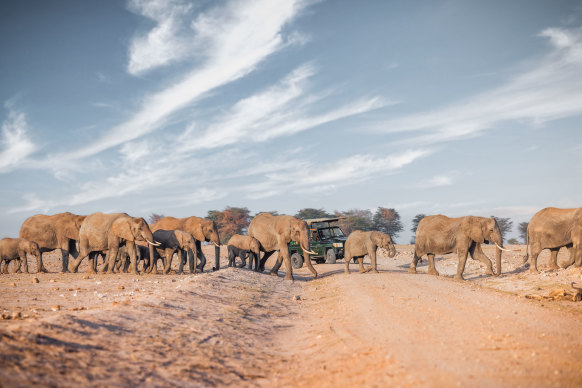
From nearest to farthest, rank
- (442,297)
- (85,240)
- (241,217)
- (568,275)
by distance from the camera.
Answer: (442,297), (568,275), (85,240), (241,217)

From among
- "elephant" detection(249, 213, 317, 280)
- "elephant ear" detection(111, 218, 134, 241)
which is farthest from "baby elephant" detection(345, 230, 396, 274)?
"elephant ear" detection(111, 218, 134, 241)

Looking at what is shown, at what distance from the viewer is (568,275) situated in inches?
590

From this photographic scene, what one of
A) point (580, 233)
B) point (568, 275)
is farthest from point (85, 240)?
point (580, 233)

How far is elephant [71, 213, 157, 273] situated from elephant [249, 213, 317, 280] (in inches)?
196

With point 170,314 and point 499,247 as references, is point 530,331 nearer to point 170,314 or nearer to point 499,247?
point 170,314

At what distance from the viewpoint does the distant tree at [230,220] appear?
6370 cm

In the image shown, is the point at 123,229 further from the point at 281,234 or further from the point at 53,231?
the point at 281,234

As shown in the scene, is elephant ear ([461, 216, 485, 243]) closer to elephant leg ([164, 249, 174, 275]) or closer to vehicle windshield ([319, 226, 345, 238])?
vehicle windshield ([319, 226, 345, 238])

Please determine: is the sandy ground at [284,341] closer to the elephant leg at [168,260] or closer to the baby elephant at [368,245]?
the baby elephant at [368,245]

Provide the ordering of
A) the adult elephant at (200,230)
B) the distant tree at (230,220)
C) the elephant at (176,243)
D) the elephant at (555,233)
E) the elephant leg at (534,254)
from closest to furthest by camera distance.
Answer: the elephant at (555,233), the elephant leg at (534,254), the elephant at (176,243), the adult elephant at (200,230), the distant tree at (230,220)

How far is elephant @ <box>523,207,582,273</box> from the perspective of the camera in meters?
18.2

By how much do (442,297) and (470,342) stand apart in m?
4.82

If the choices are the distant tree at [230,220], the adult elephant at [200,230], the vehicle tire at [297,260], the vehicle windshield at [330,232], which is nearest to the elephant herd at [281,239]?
the adult elephant at [200,230]

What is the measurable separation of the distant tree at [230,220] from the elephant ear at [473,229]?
47.1m
